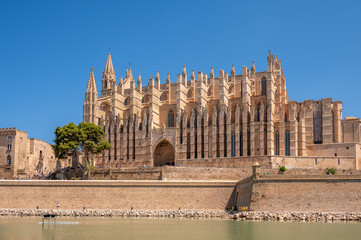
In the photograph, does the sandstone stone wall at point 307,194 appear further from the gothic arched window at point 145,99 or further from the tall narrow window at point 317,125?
the gothic arched window at point 145,99

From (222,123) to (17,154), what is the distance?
2281cm

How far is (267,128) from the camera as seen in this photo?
2180 inches

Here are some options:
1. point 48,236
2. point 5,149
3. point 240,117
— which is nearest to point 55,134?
point 5,149

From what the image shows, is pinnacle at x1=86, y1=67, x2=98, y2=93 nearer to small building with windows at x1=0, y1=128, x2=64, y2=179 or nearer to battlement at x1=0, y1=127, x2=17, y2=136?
small building with windows at x1=0, y1=128, x2=64, y2=179

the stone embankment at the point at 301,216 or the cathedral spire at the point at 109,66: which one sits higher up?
the cathedral spire at the point at 109,66

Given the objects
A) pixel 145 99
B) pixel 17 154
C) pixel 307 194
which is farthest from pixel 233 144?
pixel 17 154

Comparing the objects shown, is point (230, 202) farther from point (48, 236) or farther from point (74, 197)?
point (48, 236)

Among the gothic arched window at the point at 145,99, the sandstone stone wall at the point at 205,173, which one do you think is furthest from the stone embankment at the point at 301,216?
the gothic arched window at the point at 145,99

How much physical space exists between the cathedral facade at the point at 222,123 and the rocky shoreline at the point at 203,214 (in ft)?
45.8

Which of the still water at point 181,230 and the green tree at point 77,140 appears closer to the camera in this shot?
the still water at point 181,230

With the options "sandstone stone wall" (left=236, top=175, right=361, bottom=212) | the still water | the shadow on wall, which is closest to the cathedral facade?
the shadow on wall

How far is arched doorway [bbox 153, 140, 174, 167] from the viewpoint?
202ft

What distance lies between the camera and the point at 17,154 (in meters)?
59.5

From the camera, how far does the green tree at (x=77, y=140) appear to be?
5191 cm
